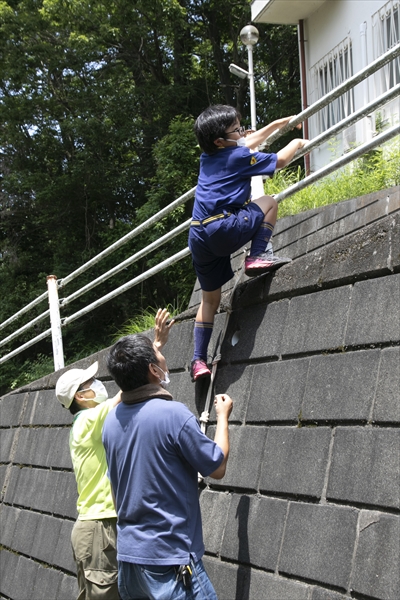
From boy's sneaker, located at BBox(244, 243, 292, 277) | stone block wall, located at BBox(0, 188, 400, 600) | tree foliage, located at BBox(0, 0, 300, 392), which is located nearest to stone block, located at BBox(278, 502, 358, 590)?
stone block wall, located at BBox(0, 188, 400, 600)

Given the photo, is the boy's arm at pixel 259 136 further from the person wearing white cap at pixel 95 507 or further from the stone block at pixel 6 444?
the stone block at pixel 6 444

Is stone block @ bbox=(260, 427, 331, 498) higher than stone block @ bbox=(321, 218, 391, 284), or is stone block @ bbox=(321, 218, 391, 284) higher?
stone block @ bbox=(321, 218, 391, 284)

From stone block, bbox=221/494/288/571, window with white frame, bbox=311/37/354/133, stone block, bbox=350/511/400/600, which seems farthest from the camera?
window with white frame, bbox=311/37/354/133

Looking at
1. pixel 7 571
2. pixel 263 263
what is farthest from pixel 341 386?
pixel 7 571

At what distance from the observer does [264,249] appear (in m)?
4.07

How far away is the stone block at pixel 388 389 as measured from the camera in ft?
9.57

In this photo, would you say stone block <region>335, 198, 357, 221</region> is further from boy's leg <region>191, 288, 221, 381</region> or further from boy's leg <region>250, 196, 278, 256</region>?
boy's leg <region>191, 288, 221, 381</region>

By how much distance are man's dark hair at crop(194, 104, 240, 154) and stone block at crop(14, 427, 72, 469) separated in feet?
9.56

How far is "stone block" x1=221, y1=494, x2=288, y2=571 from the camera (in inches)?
131

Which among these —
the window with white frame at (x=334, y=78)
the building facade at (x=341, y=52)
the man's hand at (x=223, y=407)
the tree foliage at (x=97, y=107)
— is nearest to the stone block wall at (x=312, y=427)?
the man's hand at (x=223, y=407)

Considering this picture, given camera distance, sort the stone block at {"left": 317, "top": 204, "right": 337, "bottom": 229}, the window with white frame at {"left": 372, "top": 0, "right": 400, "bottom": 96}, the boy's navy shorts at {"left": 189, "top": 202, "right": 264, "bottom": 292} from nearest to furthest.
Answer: the boy's navy shorts at {"left": 189, "top": 202, "right": 264, "bottom": 292} < the stone block at {"left": 317, "top": 204, "right": 337, "bottom": 229} < the window with white frame at {"left": 372, "top": 0, "right": 400, "bottom": 96}

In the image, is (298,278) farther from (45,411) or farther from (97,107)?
(97,107)

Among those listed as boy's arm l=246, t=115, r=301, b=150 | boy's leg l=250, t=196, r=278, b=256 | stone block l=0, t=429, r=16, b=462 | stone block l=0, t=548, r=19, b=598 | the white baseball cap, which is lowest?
stone block l=0, t=548, r=19, b=598

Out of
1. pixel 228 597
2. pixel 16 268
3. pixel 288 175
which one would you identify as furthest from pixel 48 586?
pixel 16 268
